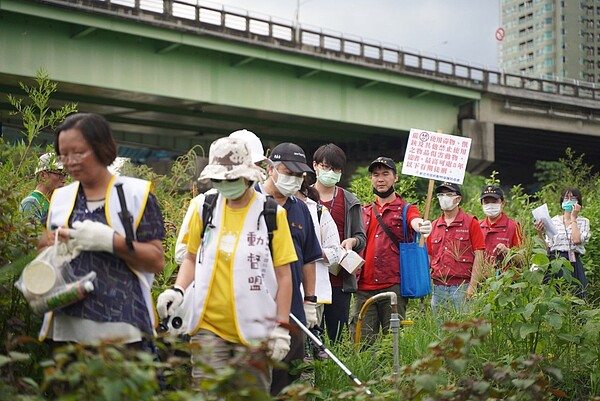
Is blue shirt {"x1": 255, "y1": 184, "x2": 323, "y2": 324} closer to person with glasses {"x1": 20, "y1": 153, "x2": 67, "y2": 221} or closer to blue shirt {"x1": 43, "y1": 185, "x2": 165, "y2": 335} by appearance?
blue shirt {"x1": 43, "y1": 185, "x2": 165, "y2": 335}

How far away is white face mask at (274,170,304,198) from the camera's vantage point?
610cm

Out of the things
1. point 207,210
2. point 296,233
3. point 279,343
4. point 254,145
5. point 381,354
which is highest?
point 254,145

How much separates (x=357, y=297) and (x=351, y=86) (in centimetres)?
2636

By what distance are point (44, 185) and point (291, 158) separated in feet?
6.67

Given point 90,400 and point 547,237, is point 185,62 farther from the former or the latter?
point 90,400

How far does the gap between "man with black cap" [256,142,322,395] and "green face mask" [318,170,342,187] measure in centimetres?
154

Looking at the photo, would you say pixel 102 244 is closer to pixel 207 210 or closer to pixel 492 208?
pixel 207 210

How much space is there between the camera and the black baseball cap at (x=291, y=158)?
6.08 meters

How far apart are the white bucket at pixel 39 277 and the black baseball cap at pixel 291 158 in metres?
2.17

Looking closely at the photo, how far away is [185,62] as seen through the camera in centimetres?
2894

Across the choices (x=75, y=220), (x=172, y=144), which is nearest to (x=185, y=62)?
(x=172, y=144)

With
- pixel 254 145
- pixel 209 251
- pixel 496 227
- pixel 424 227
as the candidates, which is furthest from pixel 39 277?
pixel 496 227

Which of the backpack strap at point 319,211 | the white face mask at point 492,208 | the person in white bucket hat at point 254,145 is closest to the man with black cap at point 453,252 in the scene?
the white face mask at point 492,208

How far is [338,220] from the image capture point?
798cm
